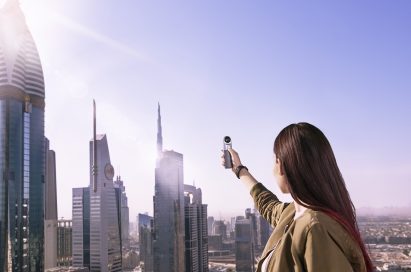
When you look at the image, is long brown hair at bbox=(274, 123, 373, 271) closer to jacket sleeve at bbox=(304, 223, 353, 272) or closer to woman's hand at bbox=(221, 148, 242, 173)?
jacket sleeve at bbox=(304, 223, 353, 272)

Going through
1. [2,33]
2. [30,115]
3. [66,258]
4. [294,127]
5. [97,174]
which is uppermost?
[2,33]

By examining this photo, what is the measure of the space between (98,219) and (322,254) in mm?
62299

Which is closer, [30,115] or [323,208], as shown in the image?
[323,208]

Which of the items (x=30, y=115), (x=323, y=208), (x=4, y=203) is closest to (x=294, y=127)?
(x=323, y=208)

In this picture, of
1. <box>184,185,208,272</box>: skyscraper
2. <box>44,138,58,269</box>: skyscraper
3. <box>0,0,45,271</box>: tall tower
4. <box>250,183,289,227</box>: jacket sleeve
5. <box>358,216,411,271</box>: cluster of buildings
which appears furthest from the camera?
<box>44,138,58,269</box>: skyscraper

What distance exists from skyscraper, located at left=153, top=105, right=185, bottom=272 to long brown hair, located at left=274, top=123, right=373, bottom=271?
188ft

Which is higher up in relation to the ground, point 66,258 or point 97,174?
point 97,174

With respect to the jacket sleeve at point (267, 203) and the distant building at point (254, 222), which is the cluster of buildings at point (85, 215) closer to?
the distant building at point (254, 222)

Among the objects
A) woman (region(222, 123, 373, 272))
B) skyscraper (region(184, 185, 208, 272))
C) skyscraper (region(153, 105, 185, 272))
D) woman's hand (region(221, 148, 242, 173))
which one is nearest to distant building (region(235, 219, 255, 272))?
skyscraper (region(184, 185, 208, 272))

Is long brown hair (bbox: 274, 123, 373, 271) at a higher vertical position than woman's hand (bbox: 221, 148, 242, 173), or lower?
lower

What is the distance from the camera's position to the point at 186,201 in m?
63.0

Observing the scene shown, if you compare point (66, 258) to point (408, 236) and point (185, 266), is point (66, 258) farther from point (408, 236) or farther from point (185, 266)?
point (408, 236)

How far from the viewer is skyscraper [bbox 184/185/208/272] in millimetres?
58938

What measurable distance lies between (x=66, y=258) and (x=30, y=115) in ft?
115
